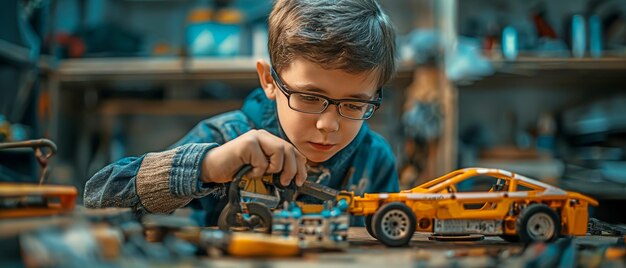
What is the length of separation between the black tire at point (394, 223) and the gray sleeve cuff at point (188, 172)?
0.28 meters

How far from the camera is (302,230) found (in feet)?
2.69

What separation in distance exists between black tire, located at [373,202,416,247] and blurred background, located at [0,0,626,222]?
1.79 m

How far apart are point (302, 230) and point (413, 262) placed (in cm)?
21

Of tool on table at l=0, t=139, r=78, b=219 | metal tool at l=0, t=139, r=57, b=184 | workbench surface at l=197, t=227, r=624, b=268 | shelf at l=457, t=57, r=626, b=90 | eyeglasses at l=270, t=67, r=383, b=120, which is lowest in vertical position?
workbench surface at l=197, t=227, r=624, b=268

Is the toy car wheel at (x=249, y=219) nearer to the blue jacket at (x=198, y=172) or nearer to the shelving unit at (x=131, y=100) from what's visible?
the blue jacket at (x=198, y=172)

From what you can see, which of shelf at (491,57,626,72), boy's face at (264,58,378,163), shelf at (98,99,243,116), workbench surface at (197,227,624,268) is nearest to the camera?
workbench surface at (197,227,624,268)

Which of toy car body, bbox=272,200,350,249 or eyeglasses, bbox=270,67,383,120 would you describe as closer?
toy car body, bbox=272,200,350,249

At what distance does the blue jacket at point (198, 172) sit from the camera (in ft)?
3.23

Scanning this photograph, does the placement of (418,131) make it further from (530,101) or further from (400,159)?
(530,101)

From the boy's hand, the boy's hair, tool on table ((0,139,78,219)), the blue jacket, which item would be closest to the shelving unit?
the blue jacket

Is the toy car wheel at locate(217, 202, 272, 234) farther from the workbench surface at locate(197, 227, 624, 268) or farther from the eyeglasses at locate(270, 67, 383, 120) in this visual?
the eyeglasses at locate(270, 67, 383, 120)

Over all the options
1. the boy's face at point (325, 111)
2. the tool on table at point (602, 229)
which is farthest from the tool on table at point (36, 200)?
the tool on table at point (602, 229)

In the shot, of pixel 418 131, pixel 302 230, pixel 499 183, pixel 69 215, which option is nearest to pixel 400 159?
pixel 418 131

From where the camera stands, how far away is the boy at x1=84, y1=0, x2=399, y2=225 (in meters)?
0.94
